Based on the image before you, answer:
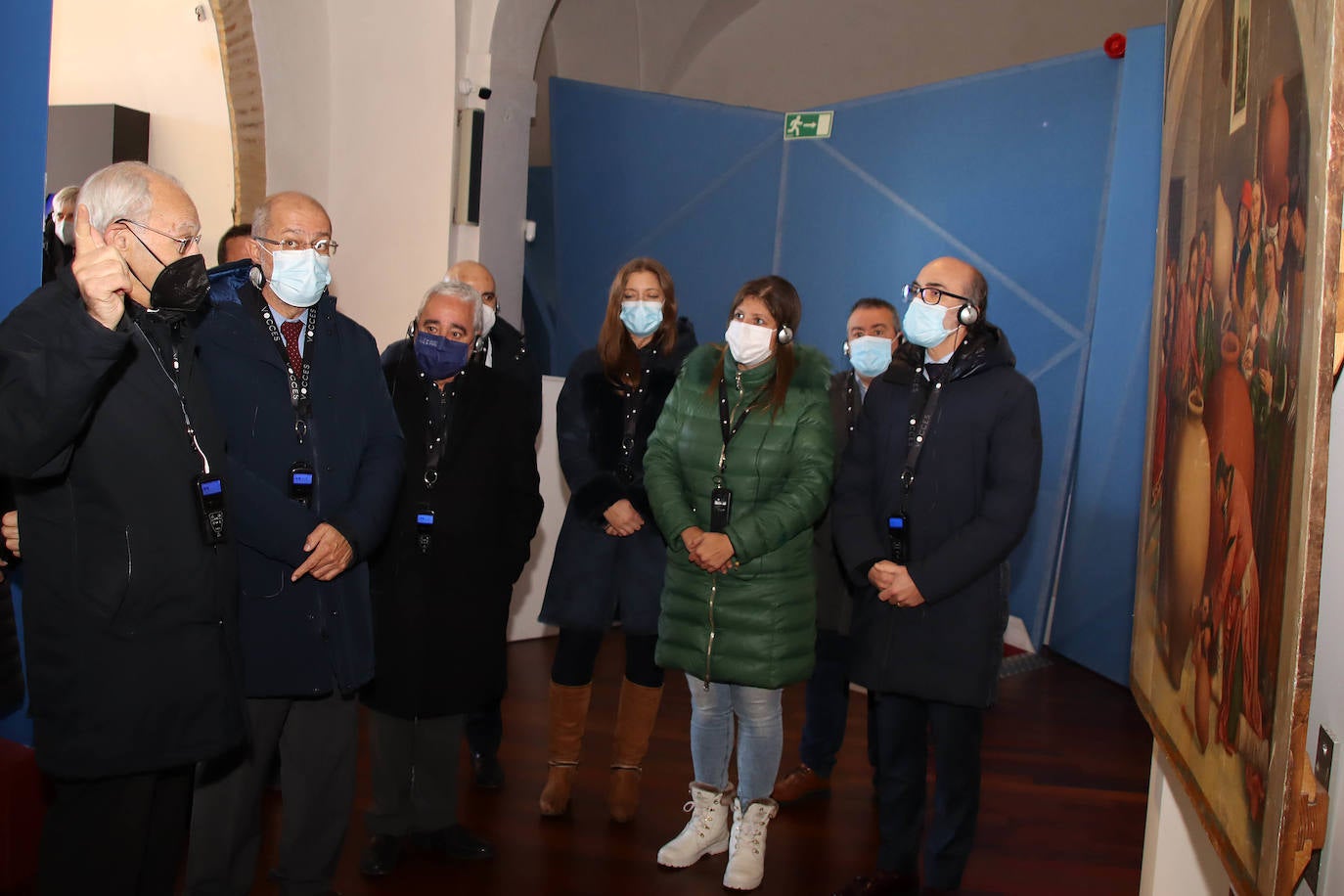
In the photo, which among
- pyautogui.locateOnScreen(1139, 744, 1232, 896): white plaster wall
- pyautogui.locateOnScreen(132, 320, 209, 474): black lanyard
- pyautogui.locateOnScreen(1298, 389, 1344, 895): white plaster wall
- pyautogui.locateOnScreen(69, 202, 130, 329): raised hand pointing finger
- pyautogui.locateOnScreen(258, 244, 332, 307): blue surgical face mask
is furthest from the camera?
pyautogui.locateOnScreen(258, 244, 332, 307): blue surgical face mask

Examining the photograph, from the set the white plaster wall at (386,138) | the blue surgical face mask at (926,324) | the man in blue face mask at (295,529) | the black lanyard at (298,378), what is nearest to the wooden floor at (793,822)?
the man in blue face mask at (295,529)

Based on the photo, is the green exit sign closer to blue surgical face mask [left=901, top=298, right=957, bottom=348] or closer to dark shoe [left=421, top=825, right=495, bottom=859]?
blue surgical face mask [left=901, top=298, right=957, bottom=348]

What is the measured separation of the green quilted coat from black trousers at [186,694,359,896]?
0.98 meters

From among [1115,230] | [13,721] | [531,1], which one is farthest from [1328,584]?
[531,1]

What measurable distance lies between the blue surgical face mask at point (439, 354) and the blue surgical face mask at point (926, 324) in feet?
4.22

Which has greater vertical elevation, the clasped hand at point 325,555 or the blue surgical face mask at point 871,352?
the blue surgical face mask at point 871,352

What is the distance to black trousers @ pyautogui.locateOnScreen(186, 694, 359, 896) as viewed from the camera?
8.59 ft

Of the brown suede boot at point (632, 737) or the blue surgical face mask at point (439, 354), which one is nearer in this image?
the blue surgical face mask at point (439, 354)

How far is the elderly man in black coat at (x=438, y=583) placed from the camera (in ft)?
10.3

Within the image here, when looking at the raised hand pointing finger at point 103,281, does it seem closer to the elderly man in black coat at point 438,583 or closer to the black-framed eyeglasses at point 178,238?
the black-framed eyeglasses at point 178,238

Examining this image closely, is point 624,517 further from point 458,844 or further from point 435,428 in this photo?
point 458,844

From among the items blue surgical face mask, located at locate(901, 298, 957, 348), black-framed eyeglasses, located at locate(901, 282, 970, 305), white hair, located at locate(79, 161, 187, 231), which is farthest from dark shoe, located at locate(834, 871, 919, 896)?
white hair, located at locate(79, 161, 187, 231)

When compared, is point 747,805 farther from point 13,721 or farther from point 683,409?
point 13,721

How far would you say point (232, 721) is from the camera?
7.36 feet
